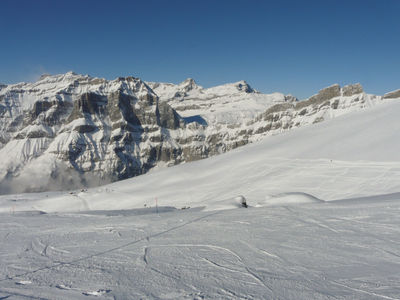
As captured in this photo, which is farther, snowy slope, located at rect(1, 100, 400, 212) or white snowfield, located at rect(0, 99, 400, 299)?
snowy slope, located at rect(1, 100, 400, 212)

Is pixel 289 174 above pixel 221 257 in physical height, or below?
above

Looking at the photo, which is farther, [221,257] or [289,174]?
[289,174]

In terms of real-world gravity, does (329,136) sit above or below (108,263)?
above

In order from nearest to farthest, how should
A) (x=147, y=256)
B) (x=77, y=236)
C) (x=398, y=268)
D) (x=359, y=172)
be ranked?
(x=398, y=268), (x=147, y=256), (x=77, y=236), (x=359, y=172)

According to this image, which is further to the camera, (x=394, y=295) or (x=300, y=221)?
(x=300, y=221)

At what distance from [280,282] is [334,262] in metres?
1.53

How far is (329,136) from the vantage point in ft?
108

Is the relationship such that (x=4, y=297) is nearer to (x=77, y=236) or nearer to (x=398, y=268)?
(x=77, y=236)

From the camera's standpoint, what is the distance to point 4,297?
15.5 ft

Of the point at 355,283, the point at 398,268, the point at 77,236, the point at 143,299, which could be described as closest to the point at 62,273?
the point at 143,299

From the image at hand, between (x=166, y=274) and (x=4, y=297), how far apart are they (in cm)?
260

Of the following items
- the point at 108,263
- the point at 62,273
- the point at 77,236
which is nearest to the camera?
the point at 62,273

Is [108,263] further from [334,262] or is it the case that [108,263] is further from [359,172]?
[359,172]

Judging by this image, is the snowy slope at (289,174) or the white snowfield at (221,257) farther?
the snowy slope at (289,174)
